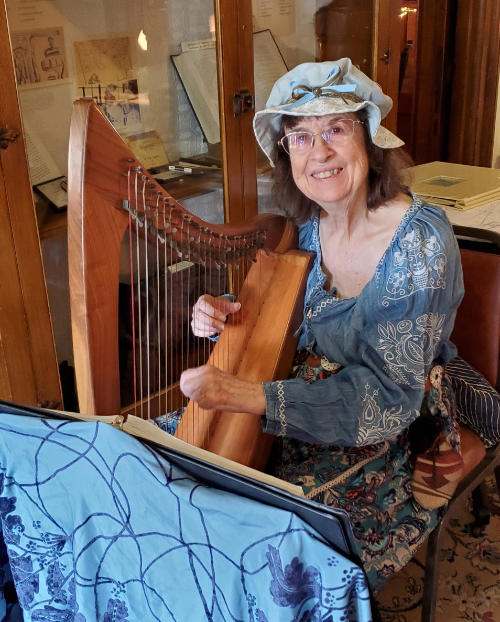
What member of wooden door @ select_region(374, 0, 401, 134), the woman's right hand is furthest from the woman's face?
wooden door @ select_region(374, 0, 401, 134)

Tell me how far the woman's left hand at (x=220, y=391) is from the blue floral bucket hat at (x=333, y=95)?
0.48 meters

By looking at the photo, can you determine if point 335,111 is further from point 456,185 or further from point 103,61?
point 456,185

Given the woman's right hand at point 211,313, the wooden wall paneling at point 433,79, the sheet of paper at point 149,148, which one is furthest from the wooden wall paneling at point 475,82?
the woman's right hand at point 211,313

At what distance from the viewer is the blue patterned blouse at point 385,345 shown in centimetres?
113

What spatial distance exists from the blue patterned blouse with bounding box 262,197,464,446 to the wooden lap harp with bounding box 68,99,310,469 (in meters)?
0.09

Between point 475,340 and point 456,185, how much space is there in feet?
2.70

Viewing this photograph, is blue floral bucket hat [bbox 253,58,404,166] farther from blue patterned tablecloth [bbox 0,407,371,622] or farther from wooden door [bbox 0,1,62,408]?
blue patterned tablecloth [bbox 0,407,371,622]

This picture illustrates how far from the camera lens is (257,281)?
130cm

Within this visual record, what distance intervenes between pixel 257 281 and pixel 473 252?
0.43 metres

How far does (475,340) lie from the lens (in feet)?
4.73

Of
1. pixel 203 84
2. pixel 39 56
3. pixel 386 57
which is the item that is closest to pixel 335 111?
pixel 39 56

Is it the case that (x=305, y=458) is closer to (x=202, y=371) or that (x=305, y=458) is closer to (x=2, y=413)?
(x=202, y=371)

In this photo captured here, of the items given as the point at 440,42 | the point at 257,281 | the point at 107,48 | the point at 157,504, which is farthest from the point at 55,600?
the point at 440,42

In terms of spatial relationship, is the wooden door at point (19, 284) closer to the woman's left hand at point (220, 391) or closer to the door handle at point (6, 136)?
the door handle at point (6, 136)
